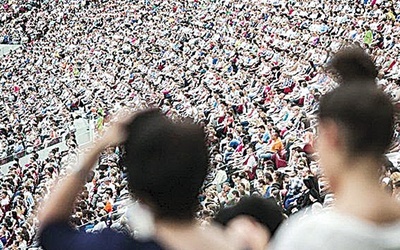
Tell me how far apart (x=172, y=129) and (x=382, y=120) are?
44 centimetres

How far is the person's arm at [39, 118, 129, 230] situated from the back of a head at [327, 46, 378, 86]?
610mm

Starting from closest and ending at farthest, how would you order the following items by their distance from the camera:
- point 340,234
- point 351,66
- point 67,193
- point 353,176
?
point 340,234, point 353,176, point 67,193, point 351,66

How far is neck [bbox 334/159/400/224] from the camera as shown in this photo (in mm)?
1603

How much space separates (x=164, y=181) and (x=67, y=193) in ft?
1.01

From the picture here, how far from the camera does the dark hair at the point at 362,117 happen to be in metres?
1.66

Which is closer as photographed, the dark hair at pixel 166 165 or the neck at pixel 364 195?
the neck at pixel 364 195

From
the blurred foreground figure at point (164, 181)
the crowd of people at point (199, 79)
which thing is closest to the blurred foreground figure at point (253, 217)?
the blurred foreground figure at point (164, 181)

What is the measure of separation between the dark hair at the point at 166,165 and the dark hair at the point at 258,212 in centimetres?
52

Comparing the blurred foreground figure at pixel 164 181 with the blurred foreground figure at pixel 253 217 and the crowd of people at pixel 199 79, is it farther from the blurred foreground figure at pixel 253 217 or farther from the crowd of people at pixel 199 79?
the crowd of people at pixel 199 79

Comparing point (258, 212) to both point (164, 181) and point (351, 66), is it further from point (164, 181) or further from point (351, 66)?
point (164, 181)

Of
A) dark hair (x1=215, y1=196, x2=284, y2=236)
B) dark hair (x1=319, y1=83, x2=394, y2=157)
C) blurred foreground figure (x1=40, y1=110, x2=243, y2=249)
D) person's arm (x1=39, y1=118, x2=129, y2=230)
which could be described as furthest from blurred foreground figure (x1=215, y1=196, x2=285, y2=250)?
dark hair (x1=319, y1=83, x2=394, y2=157)

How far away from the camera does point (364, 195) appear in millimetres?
1632

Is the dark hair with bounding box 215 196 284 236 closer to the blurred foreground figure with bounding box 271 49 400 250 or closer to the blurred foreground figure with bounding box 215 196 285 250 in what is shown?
the blurred foreground figure with bounding box 215 196 285 250

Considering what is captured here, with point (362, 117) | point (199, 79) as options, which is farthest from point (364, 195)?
point (199, 79)
